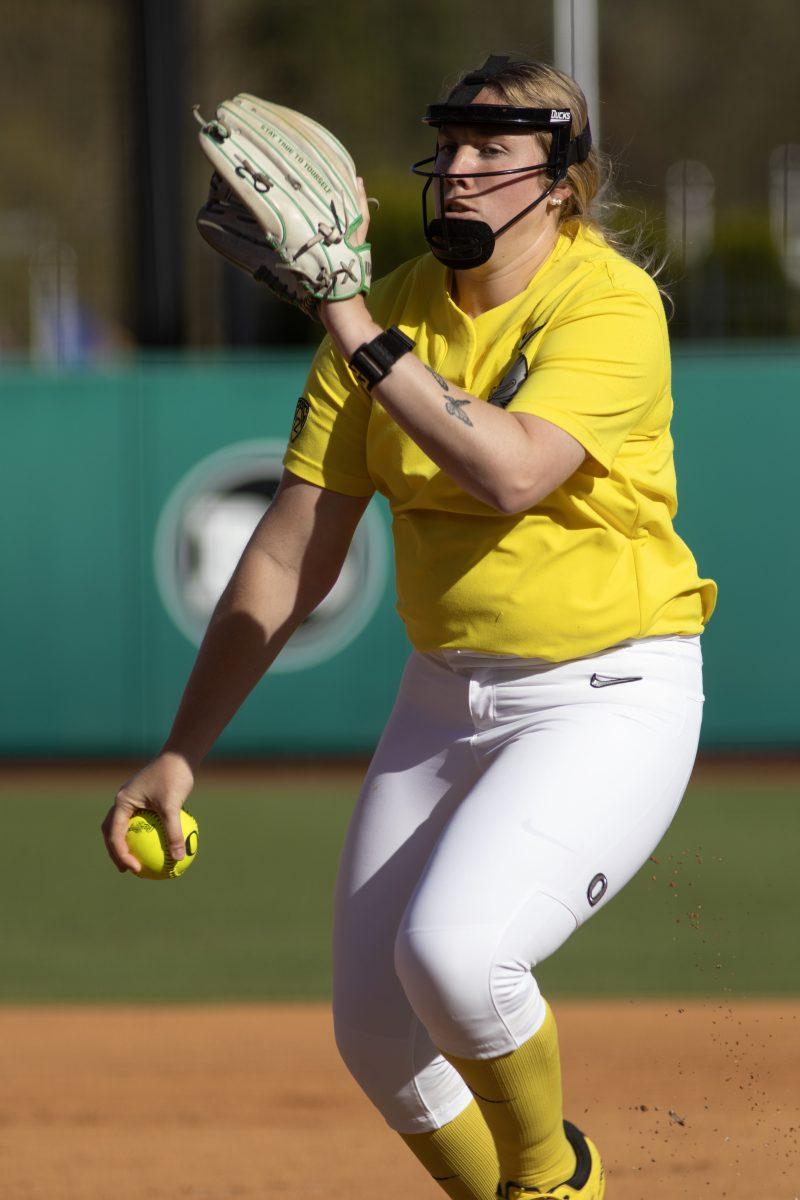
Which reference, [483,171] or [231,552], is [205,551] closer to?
[231,552]

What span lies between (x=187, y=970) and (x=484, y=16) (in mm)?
35863

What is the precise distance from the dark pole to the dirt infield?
21.7ft

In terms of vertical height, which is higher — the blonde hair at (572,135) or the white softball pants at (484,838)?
the blonde hair at (572,135)

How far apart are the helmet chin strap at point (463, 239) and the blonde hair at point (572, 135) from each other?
167 millimetres

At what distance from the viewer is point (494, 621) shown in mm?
2838

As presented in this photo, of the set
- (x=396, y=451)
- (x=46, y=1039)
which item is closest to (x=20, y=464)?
(x=46, y=1039)

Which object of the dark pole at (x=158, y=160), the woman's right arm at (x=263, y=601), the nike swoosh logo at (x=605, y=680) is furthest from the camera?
the dark pole at (x=158, y=160)

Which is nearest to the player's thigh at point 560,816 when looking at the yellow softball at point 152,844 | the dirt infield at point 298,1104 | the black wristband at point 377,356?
the yellow softball at point 152,844

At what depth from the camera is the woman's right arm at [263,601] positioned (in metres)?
3.14

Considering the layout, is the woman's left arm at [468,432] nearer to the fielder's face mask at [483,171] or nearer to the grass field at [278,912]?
the fielder's face mask at [483,171]

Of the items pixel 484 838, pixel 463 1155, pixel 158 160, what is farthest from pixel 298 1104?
pixel 158 160

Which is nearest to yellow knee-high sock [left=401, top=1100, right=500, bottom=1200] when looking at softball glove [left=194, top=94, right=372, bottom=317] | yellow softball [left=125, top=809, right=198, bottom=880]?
yellow softball [left=125, top=809, right=198, bottom=880]

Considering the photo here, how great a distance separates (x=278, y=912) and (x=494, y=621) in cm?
391

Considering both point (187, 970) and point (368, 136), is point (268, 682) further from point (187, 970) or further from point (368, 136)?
point (368, 136)
